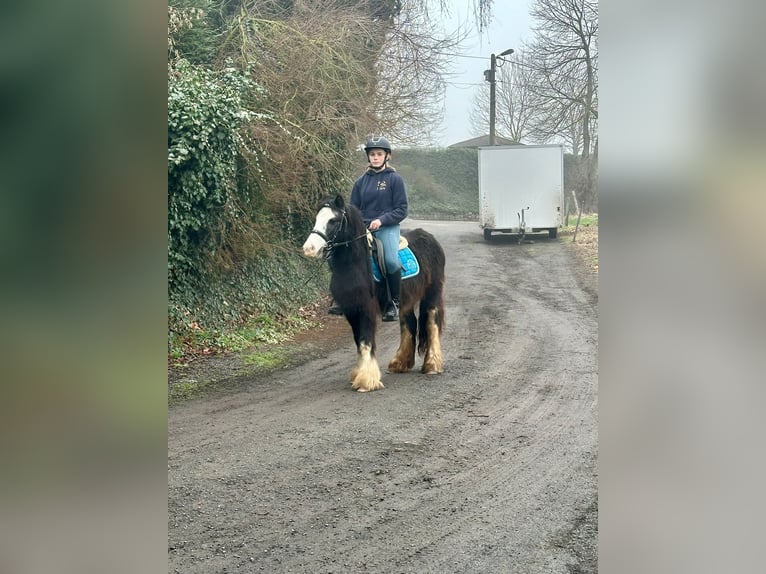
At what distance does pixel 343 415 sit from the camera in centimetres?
304

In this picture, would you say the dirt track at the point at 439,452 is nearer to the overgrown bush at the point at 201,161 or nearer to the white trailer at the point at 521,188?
the white trailer at the point at 521,188

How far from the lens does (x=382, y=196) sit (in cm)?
343

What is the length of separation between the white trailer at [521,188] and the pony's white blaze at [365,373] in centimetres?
102

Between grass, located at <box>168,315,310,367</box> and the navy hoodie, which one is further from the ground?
the navy hoodie

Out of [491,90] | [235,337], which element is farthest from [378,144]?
[235,337]

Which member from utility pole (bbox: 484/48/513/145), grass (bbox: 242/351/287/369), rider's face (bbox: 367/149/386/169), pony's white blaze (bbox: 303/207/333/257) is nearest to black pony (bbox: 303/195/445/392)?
pony's white blaze (bbox: 303/207/333/257)

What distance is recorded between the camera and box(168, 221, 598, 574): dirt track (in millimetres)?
2252

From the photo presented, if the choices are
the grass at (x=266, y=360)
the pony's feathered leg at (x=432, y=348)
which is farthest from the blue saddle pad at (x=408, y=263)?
the grass at (x=266, y=360)

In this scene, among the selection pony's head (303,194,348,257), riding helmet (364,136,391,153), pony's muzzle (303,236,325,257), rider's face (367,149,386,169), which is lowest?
pony's muzzle (303,236,325,257)

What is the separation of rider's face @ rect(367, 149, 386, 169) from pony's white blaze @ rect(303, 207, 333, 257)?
357 millimetres

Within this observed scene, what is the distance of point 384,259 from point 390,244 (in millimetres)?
132

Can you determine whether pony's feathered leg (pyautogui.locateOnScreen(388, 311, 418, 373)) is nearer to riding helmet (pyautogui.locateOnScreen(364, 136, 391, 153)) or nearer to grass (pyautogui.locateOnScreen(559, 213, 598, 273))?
riding helmet (pyautogui.locateOnScreen(364, 136, 391, 153))
